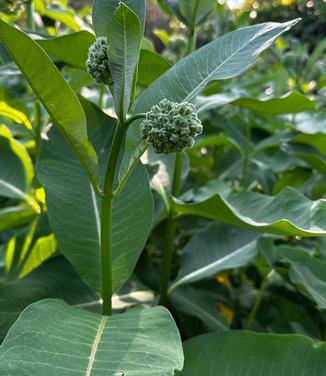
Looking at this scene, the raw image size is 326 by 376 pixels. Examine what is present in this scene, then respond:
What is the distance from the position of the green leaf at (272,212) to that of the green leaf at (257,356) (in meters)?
0.22

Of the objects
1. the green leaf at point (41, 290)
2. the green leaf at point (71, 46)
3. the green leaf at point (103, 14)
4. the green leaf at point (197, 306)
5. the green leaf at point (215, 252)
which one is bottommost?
the green leaf at point (197, 306)

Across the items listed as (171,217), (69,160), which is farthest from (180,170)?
(69,160)

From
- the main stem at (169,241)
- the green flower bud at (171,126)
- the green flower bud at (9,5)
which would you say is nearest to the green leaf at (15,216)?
the main stem at (169,241)

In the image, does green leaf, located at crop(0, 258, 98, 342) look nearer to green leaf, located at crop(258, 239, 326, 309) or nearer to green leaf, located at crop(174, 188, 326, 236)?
green leaf, located at crop(174, 188, 326, 236)

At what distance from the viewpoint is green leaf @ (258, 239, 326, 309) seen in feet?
4.21

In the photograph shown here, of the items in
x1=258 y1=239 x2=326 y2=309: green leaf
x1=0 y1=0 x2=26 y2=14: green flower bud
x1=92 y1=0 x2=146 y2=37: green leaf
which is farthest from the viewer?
x1=0 y1=0 x2=26 y2=14: green flower bud

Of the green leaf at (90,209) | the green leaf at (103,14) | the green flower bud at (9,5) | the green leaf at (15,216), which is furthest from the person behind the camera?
the green leaf at (15,216)

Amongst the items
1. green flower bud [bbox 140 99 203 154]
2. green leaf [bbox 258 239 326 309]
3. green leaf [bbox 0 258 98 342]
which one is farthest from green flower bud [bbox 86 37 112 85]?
Answer: green leaf [bbox 258 239 326 309]

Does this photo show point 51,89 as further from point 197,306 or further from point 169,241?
point 197,306

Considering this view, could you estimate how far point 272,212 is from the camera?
4.09 feet

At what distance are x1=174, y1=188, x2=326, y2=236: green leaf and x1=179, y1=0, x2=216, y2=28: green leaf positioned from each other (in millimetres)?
485

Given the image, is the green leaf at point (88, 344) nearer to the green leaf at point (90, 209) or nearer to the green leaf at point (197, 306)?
the green leaf at point (90, 209)

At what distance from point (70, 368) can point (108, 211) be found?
293 millimetres

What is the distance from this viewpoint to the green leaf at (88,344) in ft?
2.64
